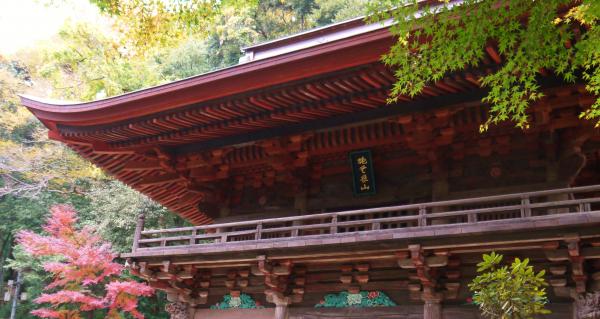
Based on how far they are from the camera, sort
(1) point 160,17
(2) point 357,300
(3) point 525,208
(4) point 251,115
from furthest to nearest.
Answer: (1) point 160,17 → (4) point 251,115 → (2) point 357,300 → (3) point 525,208

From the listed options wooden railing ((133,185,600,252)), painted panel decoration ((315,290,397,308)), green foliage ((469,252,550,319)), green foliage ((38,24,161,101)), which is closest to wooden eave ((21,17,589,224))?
wooden railing ((133,185,600,252))

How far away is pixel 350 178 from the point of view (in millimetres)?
8766

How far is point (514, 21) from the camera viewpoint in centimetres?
438

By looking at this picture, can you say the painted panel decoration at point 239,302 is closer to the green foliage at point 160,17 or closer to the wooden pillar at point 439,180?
the wooden pillar at point 439,180

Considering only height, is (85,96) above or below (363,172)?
above

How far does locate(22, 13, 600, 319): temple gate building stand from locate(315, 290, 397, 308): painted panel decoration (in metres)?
0.02

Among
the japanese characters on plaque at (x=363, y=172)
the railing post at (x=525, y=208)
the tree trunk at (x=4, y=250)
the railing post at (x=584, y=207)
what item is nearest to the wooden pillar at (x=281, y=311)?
the japanese characters on plaque at (x=363, y=172)

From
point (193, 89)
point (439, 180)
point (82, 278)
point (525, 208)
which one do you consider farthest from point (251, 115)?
point (82, 278)

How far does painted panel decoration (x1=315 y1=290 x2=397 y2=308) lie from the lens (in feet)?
25.1

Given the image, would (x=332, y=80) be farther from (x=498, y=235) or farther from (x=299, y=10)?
(x=299, y=10)

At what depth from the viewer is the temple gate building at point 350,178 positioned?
6500 millimetres

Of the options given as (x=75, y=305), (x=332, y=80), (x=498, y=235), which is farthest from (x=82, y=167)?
(x=498, y=235)

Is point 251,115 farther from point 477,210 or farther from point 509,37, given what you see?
point 509,37

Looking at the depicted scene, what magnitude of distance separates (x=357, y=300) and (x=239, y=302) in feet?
7.21
